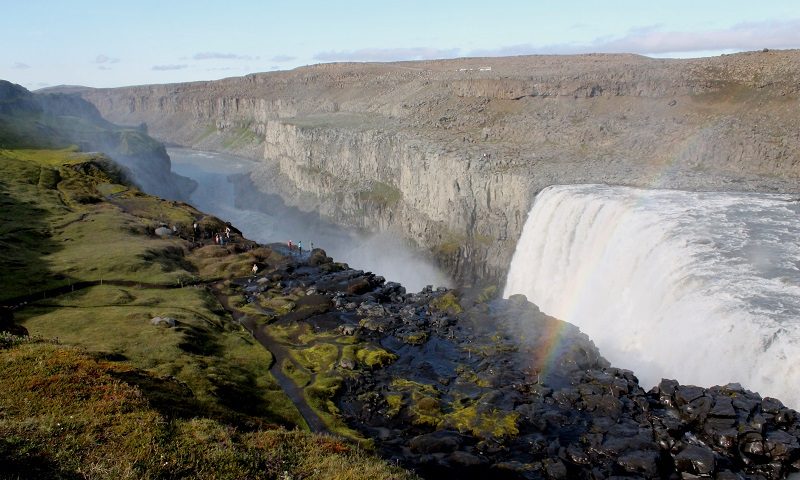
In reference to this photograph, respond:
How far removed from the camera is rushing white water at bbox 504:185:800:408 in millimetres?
34156

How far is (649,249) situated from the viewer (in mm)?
46531

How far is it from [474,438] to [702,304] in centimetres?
1760

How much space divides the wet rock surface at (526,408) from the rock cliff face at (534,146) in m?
23.2

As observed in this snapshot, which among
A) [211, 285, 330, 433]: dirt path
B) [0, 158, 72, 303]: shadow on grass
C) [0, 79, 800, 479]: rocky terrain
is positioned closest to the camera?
[0, 79, 800, 479]: rocky terrain

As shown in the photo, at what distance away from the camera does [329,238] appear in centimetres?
11206

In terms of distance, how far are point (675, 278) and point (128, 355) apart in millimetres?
41363

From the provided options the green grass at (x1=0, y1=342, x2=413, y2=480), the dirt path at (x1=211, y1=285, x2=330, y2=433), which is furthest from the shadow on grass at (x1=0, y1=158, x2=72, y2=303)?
the green grass at (x1=0, y1=342, x2=413, y2=480)

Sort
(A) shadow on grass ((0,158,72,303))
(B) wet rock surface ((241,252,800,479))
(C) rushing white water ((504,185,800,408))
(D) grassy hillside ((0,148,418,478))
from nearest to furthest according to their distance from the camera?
(D) grassy hillside ((0,148,418,478)), (B) wet rock surface ((241,252,800,479)), (C) rushing white water ((504,185,800,408)), (A) shadow on grass ((0,158,72,303))

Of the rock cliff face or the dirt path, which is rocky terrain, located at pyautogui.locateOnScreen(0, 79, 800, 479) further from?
the rock cliff face

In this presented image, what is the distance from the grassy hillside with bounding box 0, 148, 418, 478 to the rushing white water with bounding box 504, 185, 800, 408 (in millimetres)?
23201

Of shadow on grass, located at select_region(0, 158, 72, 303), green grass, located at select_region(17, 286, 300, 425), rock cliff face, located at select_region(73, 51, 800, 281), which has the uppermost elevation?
rock cliff face, located at select_region(73, 51, 800, 281)

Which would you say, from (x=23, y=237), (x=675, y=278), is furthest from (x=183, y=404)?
(x=23, y=237)

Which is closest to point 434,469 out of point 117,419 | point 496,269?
point 117,419

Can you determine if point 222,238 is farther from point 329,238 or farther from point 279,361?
point 279,361
